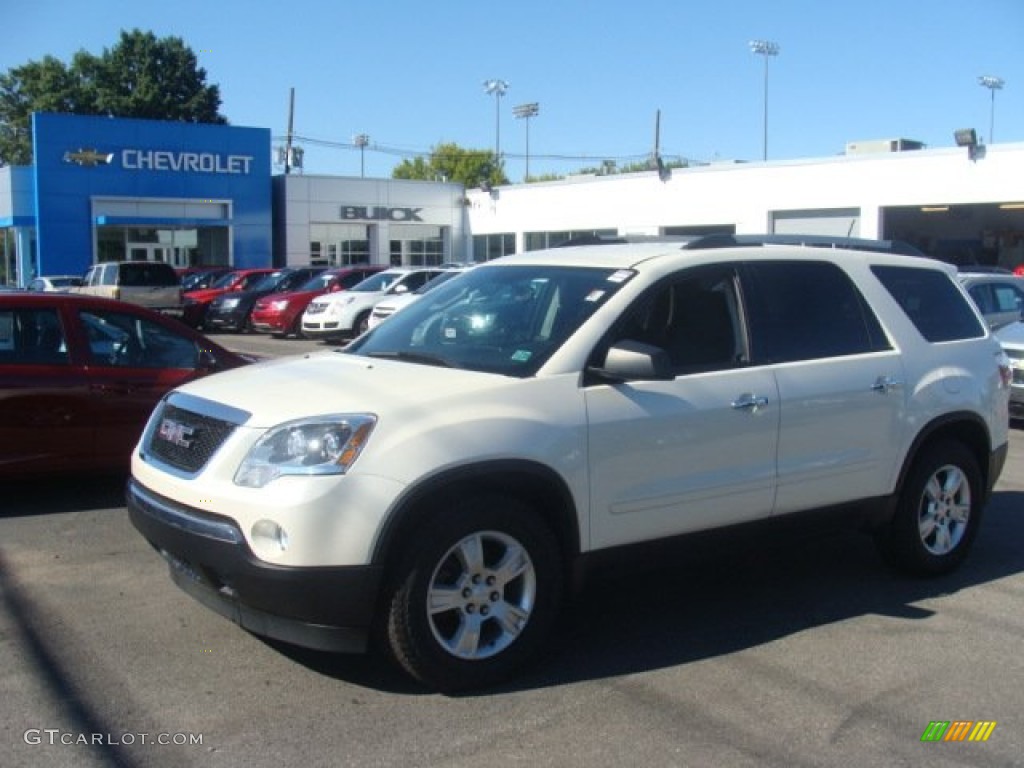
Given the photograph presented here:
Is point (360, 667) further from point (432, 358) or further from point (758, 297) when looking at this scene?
point (758, 297)

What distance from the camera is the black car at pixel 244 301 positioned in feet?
88.0

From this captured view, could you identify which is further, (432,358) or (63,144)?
(63,144)

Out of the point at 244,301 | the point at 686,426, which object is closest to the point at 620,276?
the point at 686,426

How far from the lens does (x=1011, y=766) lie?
381 cm

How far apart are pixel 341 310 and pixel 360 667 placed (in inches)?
730

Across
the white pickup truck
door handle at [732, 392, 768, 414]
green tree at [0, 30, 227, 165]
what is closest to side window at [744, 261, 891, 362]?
door handle at [732, 392, 768, 414]

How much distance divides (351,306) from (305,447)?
18.9 metres

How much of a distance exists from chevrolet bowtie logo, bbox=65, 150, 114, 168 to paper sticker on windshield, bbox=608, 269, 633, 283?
3931 centimetres

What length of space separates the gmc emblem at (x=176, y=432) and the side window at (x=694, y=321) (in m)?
1.93

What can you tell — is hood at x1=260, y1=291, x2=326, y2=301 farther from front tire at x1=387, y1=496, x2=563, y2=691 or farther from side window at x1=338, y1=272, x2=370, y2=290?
front tire at x1=387, y1=496, x2=563, y2=691

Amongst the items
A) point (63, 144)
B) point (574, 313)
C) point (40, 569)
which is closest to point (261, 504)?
point (574, 313)

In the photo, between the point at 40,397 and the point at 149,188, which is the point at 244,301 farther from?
the point at 40,397

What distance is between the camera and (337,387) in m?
4.46

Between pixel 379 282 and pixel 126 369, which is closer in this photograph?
pixel 126 369
